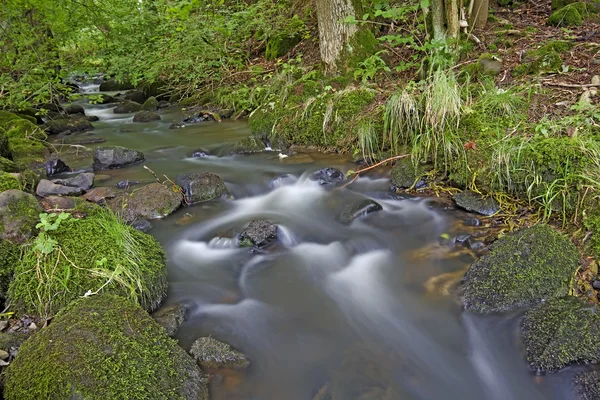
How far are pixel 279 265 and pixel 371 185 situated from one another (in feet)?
6.38

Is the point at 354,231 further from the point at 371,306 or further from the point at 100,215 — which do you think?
the point at 100,215

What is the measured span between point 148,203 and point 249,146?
2.52m

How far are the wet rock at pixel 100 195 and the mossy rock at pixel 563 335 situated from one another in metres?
4.61

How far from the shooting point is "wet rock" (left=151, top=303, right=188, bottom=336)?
3.10 metres

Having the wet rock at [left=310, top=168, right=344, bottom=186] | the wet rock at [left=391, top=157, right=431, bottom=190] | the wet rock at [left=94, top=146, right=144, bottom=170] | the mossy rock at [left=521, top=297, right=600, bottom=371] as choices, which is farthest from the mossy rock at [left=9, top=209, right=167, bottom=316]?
the wet rock at [left=94, top=146, right=144, bottom=170]

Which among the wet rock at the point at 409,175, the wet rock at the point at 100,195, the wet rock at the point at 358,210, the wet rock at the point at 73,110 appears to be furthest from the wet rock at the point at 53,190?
the wet rock at the point at 73,110

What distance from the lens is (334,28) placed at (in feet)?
23.0

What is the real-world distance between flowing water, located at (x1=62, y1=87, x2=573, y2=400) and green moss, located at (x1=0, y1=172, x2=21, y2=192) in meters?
1.43

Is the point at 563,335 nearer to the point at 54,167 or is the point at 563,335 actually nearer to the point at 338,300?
the point at 338,300

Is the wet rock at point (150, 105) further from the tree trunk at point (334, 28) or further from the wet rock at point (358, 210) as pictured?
the wet rock at point (358, 210)

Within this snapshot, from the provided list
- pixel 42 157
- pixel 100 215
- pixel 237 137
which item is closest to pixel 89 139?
pixel 42 157

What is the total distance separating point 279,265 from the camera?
3934mm

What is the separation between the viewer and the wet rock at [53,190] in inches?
192

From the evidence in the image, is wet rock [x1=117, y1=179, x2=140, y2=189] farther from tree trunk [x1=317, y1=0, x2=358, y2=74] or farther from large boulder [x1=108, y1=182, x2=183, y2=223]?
tree trunk [x1=317, y1=0, x2=358, y2=74]
